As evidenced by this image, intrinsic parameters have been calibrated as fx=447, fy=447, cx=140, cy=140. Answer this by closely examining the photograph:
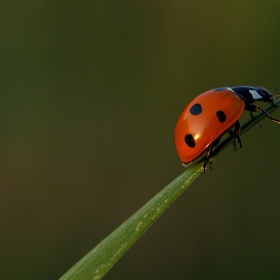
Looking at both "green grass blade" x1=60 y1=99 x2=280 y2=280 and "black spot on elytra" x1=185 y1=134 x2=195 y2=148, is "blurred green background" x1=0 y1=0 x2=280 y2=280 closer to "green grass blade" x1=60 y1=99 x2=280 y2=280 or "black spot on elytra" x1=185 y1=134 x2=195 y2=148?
"black spot on elytra" x1=185 y1=134 x2=195 y2=148

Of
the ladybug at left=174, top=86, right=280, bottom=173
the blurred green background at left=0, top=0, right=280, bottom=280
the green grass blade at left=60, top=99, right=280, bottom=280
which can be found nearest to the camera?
the green grass blade at left=60, top=99, right=280, bottom=280

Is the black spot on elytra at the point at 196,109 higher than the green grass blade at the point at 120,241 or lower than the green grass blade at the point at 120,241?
higher

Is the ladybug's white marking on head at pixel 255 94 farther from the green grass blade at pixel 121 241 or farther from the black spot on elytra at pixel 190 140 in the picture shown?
the green grass blade at pixel 121 241

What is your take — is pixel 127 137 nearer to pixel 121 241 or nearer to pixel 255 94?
pixel 255 94

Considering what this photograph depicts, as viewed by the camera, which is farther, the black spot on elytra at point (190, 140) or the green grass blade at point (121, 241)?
the black spot on elytra at point (190, 140)

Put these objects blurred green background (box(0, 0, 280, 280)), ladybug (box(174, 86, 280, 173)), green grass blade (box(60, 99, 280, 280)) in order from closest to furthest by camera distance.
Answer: green grass blade (box(60, 99, 280, 280)), ladybug (box(174, 86, 280, 173)), blurred green background (box(0, 0, 280, 280))

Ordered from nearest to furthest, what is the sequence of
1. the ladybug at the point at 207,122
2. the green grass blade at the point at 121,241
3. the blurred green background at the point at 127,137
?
the green grass blade at the point at 121,241 → the ladybug at the point at 207,122 → the blurred green background at the point at 127,137

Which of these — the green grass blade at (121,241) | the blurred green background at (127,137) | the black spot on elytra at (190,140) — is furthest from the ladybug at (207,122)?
the blurred green background at (127,137)

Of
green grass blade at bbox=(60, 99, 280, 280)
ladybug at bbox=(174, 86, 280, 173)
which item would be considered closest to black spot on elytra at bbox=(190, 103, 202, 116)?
ladybug at bbox=(174, 86, 280, 173)

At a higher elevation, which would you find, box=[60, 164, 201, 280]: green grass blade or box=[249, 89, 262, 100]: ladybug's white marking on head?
box=[249, 89, 262, 100]: ladybug's white marking on head
